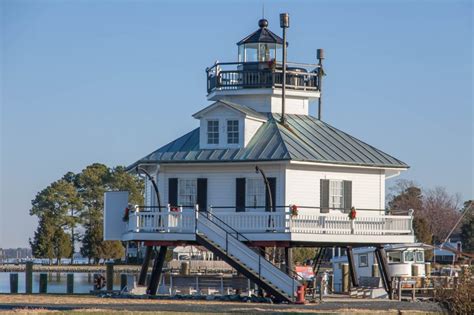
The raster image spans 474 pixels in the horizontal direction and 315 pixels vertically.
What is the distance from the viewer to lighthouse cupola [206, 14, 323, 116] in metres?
56.7

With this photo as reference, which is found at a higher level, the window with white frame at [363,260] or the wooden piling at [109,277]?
the window with white frame at [363,260]

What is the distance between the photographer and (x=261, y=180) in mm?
53938

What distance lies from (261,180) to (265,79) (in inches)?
198

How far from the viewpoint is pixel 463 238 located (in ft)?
392

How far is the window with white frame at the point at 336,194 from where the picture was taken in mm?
54594

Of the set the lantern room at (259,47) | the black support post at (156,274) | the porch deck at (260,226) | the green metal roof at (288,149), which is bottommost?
the black support post at (156,274)

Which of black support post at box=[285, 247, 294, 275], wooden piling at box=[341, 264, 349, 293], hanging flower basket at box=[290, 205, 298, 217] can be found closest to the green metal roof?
hanging flower basket at box=[290, 205, 298, 217]

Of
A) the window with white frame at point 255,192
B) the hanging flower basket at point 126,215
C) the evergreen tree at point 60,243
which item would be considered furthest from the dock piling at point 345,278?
the evergreen tree at point 60,243

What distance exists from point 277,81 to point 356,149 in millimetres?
4312

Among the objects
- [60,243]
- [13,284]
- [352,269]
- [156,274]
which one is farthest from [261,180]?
[60,243]

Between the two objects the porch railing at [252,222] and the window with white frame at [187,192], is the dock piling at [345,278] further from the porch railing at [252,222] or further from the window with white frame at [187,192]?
the window with white frame at [187,192]

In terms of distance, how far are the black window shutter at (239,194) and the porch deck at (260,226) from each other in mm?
888

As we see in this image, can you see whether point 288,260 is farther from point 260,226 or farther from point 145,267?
point 145,267

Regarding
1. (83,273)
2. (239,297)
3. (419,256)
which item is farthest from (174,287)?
(83,273)
